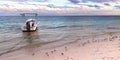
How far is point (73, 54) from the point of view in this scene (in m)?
12.3

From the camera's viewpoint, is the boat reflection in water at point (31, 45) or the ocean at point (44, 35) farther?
the ocean at point (44, 35)

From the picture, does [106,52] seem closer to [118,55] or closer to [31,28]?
[118,55]

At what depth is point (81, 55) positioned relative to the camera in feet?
39.4

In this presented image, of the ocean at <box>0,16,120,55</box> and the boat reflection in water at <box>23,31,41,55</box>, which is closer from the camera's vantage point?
the boat reflection in water at <box>23,31,41,55</box>

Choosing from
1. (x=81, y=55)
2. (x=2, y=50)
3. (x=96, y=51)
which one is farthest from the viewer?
(x=2, y=50)

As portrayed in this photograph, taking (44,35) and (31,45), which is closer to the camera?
(31,45)

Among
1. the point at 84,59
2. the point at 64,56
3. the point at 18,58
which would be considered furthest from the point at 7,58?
the point at 84,59

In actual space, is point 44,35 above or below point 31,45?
below

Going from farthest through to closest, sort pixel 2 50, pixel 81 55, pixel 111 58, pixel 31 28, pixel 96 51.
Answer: pixel 31 28
pixel 2 50
pixel 96 51
pixel 81 55
pixel 111 58

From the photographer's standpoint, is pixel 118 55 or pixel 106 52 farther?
pixel 106 52

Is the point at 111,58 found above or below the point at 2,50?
above

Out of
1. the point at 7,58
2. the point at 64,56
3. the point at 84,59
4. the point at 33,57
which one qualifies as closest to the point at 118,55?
the point at 84,59

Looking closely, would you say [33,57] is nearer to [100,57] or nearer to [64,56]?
[64,56]

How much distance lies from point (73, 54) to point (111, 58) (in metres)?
2.01
